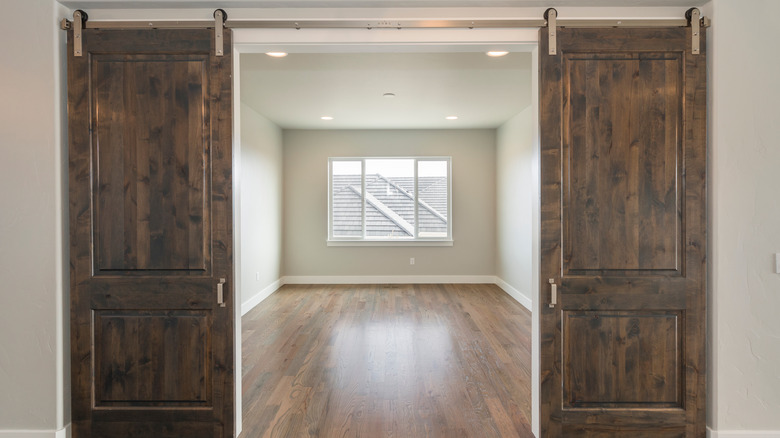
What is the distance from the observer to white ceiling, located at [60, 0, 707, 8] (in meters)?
2.20

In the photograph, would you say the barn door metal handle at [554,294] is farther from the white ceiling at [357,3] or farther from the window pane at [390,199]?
the window pane at [390,199]

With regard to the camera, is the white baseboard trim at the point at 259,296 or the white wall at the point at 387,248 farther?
the white wall at the point at 387,248

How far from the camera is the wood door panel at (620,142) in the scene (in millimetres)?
2221

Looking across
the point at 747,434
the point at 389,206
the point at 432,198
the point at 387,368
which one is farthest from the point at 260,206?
the point at 747,434

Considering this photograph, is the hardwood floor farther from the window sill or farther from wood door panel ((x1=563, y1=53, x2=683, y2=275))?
the window sill

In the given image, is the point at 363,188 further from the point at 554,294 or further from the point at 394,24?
the point at 554,294

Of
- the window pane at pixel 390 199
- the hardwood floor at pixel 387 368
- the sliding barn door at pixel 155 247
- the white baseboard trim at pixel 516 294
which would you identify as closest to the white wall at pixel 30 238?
the sliding barn door at pixel 155 247

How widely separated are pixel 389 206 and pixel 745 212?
549 centimetres

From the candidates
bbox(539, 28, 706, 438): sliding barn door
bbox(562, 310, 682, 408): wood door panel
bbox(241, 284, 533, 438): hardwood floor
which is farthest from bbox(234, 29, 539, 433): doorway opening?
bbox(241, 284, 533, 438): hardwood floor

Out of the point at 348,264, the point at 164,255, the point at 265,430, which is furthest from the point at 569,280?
the point at 348,264

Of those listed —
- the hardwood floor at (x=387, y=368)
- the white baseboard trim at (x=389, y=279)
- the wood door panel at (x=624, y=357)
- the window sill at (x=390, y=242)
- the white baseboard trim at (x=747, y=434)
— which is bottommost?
the hardwood floor at (x=387, y=368)

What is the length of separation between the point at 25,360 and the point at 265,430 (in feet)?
4.23

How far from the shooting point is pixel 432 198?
23.9 ft

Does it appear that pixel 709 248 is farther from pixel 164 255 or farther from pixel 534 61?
pixel 164 255
